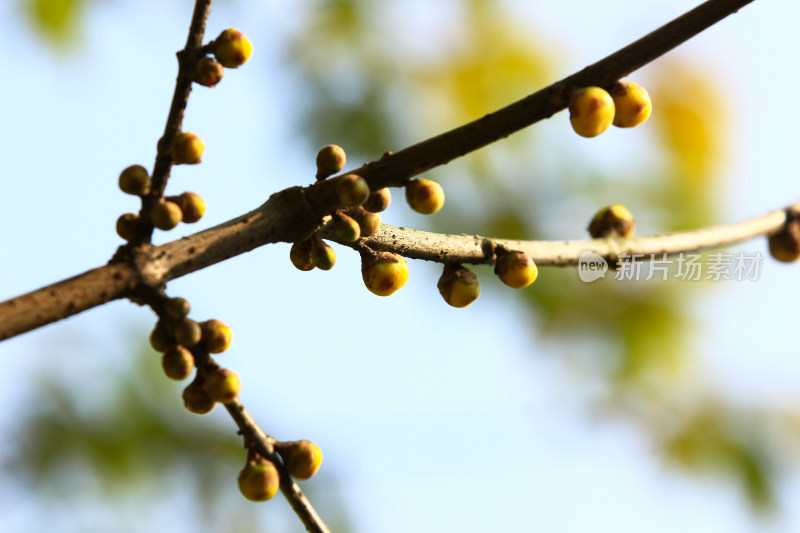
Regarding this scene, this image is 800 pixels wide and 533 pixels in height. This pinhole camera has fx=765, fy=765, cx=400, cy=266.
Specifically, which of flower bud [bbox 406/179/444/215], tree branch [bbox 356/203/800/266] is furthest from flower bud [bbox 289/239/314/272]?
flower bud [bbox 406/179/444/215]

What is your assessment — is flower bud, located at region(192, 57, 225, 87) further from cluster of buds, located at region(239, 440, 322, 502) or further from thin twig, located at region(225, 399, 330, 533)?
cluster of buds, located at region(239, 440, 322, 502)

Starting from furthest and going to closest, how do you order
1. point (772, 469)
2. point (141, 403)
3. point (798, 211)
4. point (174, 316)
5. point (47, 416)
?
point (772, 469), point (141, 403), point (47, 416), point (798, 211), point (174, 316)

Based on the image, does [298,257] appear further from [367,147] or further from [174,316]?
[367,147]

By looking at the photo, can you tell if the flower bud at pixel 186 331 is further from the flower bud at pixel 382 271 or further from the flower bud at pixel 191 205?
the flower bud at pixel 382 271

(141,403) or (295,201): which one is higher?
(141,403)

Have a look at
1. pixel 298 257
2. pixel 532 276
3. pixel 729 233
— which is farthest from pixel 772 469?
pixel 298 257

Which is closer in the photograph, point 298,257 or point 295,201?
point 295,201

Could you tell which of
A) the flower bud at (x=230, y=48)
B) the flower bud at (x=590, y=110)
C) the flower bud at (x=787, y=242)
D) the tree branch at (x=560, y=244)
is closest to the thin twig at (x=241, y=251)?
the tree branch at (x=560, y=244)

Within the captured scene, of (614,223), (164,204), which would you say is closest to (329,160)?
(164,204)
